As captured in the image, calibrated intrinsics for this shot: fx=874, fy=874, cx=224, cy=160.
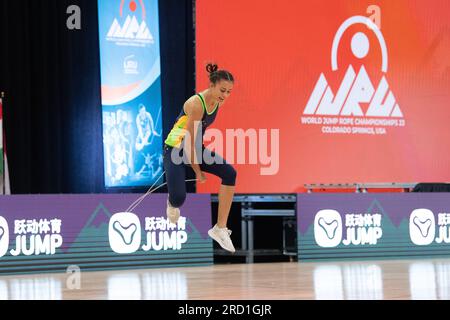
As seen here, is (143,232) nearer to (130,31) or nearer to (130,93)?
(130,93)

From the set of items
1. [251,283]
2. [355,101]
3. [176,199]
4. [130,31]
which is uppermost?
[130,31]

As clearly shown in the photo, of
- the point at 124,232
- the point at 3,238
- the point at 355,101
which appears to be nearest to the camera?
the point at 3,238

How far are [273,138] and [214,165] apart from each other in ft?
14.0

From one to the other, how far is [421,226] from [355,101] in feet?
6.47

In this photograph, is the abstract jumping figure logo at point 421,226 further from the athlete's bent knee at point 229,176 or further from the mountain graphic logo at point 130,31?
the athlete's bent knee at point 229,176

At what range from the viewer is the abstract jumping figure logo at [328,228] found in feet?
33.7

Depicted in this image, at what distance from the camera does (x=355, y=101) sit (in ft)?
38.2

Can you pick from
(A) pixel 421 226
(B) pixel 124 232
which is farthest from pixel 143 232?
(A) pixel 421 226

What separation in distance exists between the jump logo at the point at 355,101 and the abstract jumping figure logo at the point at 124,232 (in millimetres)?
3047

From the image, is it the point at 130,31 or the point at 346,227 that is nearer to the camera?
the point at 346,227

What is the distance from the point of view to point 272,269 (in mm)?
9273

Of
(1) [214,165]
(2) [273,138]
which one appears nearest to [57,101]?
(2) [273,138]

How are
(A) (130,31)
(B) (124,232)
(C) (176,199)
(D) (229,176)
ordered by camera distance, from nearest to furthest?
(C) (176,199) → (D) (229,176) → (B) (124,232) → (A) (130,31)

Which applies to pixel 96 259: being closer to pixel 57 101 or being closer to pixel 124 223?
pixel 124 223
